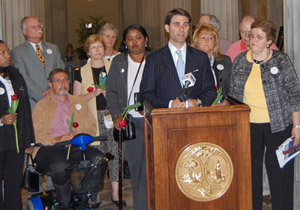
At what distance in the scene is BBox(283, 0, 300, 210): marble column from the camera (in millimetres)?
4562

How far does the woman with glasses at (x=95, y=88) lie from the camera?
5504 millimetres

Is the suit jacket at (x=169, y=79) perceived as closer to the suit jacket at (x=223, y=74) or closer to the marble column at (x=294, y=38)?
the suit jacket at (x=223, y=74)

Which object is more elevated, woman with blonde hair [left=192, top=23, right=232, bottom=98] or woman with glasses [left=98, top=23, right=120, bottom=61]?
woman with glasses [left=98, top=23, right=120, bottom=61]

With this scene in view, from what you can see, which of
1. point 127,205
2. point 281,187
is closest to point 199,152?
point 281,187

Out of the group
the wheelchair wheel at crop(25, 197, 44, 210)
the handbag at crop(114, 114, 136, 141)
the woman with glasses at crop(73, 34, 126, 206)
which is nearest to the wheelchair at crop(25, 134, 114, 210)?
the wheelchair wheel at crop(25, 197, 44, 210)

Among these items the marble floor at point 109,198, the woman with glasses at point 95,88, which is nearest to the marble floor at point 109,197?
the marble floor at point 109,198

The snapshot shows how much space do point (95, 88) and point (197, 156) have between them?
9.01 feet

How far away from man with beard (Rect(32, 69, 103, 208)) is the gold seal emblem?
1843 mm

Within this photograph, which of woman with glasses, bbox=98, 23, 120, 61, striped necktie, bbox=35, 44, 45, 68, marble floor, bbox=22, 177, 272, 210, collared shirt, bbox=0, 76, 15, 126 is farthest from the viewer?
woman with glasses, bbox=98, 23, 120, 61

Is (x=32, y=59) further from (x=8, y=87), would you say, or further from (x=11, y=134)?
(x=11, y=134)

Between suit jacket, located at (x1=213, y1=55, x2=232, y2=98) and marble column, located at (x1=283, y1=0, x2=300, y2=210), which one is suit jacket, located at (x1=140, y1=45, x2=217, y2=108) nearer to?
suit jacket, located at (x1=213, y1=55, x2=232, y2=98)

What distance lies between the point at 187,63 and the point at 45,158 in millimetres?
1829

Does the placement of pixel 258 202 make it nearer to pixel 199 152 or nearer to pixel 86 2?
pixel 199 152

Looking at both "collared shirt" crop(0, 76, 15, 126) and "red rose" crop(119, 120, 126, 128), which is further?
"collared shirt" crop(0, 76, 15, 126)
